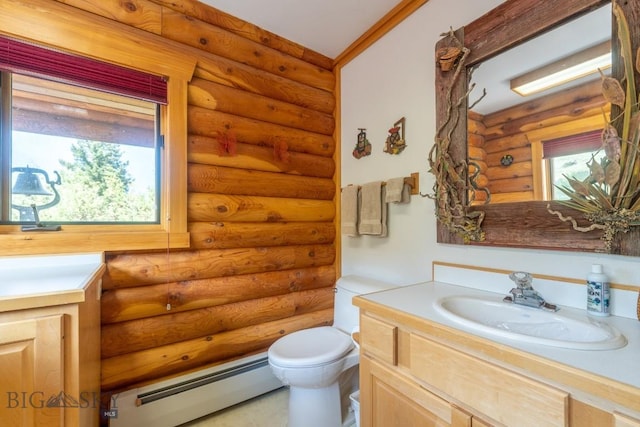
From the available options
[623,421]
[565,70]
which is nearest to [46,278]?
[623,421]

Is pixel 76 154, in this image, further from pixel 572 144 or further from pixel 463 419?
pixel 572 144

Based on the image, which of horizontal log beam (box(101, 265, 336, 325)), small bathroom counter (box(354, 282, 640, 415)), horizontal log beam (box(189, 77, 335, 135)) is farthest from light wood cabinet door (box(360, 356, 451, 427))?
horizontal log beam (box(189, 77, 335, 135))

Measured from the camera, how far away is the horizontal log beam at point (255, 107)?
5.74 ft

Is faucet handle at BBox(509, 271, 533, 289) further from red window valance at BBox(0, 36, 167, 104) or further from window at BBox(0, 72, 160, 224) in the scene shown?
red window valance at BBox(0, 36, 167, 104)

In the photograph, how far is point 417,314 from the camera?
0.97 metres

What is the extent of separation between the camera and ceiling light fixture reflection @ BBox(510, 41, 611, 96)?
3.24ft

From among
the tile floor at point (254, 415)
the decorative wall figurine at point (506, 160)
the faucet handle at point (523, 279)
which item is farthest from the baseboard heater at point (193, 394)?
the decorative wall figurine at point (506, 160)

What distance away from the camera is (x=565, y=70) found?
108 cm

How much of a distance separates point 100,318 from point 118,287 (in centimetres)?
17

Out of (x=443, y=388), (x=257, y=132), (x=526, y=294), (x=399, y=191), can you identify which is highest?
(x=257, y=132)

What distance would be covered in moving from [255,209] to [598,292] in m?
1.76

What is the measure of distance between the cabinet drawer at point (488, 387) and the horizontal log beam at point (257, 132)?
1607mm

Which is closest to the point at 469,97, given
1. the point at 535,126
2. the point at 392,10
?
the point at 535,126

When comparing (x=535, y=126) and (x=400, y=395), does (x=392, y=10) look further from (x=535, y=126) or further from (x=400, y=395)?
(x=400, y=395)
